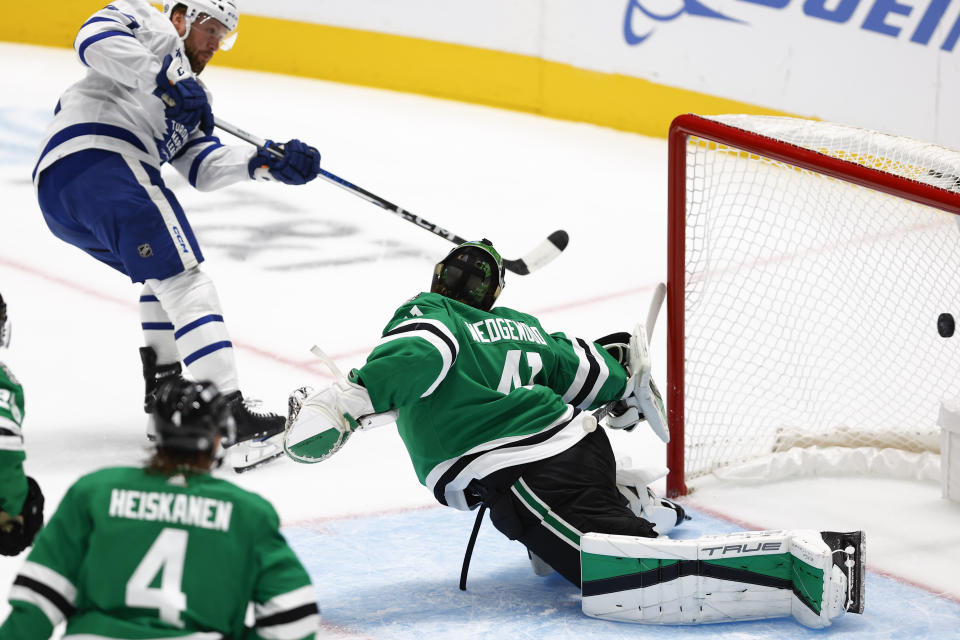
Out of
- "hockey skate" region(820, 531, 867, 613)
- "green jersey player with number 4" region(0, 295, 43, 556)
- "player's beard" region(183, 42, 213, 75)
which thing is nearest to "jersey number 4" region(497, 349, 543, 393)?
"hockey skate" region(820, 531, 867, 613)

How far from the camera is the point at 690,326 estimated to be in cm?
370

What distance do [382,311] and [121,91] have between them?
5.16 feet

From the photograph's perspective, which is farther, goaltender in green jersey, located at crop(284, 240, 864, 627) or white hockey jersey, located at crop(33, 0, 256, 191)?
white hockey jersey, located at crop(33, 0, 256, 191)

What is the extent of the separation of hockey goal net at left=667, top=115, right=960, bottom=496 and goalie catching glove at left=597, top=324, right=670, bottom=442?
0.90 ft

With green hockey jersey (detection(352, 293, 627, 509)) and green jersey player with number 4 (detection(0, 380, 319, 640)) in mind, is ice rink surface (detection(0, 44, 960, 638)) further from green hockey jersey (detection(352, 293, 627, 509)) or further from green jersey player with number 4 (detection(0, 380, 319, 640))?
green jersey player with number 4 (detection(0, 380, 319, 640))

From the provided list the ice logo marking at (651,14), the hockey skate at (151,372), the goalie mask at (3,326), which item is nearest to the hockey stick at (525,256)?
the hockey skate at (151,372)

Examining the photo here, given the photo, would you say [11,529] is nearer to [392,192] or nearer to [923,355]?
[923,355]

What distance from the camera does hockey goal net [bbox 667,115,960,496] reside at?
346cm

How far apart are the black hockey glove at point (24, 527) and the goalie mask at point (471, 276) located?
102cm

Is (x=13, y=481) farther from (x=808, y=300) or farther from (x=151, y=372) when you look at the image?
(x=808, y=300)

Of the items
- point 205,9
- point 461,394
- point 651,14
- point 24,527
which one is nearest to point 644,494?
point 461,394

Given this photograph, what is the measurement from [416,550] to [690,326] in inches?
41.6

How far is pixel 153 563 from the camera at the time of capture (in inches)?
64.6

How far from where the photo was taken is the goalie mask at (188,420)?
64.9 inches
